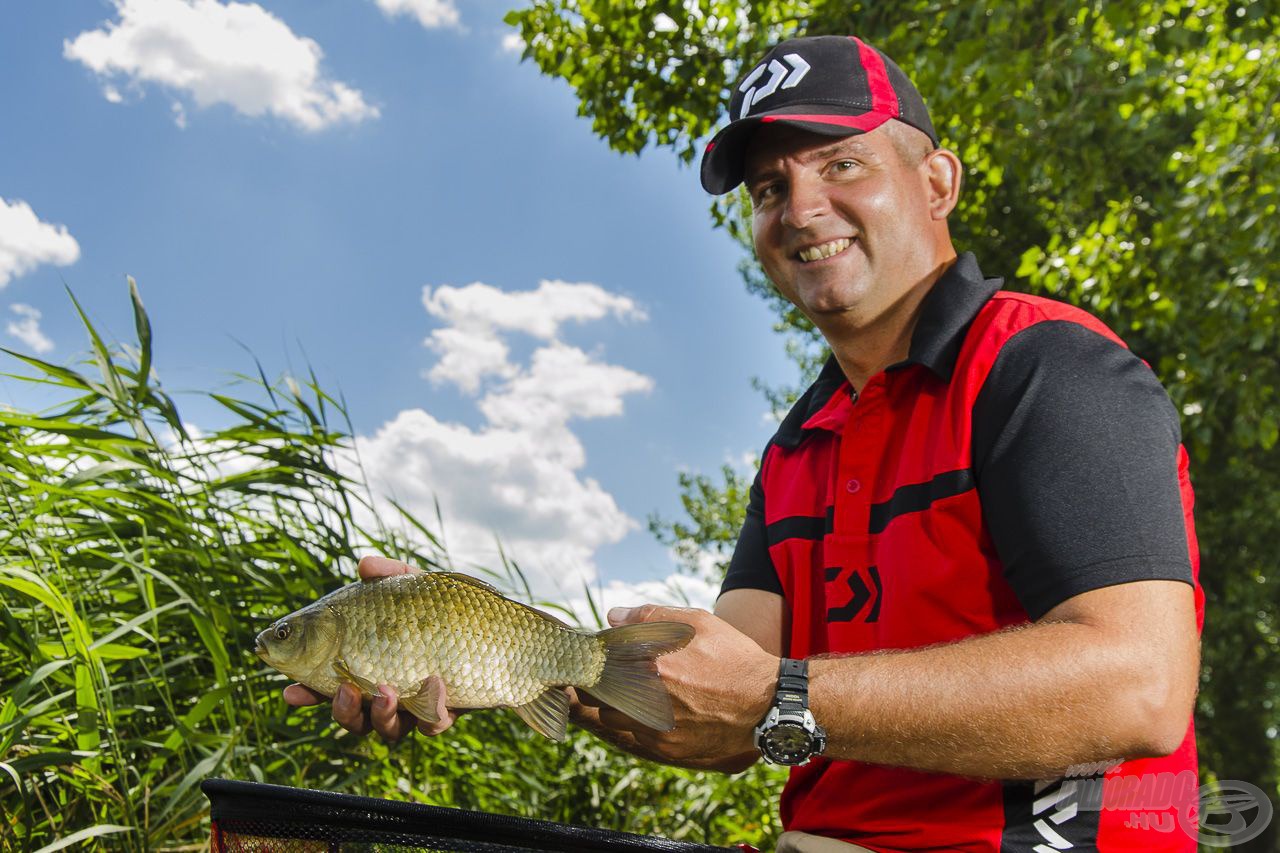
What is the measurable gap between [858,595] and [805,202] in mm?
808

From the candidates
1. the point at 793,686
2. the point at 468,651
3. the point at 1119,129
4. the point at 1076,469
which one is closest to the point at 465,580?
the point at 468,651

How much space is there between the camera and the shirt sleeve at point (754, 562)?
223cm

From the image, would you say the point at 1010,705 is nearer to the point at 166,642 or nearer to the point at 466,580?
the point at 466,580

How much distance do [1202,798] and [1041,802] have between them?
43 centimetres

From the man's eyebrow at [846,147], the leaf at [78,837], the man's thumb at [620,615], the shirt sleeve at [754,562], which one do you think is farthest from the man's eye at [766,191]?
the leaf at [78,837]

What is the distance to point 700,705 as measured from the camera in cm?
155

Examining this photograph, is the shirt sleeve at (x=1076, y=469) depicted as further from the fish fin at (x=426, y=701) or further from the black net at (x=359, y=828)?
the fish fin at (x=426, y=701)

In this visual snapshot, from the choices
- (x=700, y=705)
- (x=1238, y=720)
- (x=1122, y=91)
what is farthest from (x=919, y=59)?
(x=1238, y=720)

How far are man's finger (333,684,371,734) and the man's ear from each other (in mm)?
1469

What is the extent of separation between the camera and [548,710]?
5.35 feet

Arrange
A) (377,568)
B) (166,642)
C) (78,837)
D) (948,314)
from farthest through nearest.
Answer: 1. (166,642)
2. (78,837)
3. (948,314)
4. (377,568)

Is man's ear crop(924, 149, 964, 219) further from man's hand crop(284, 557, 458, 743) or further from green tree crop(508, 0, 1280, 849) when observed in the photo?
green tree crop(508, 0, 1280, 849)

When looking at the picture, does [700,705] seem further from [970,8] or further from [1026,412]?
[970,8]

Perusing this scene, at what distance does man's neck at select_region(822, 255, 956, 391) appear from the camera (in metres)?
2.10
